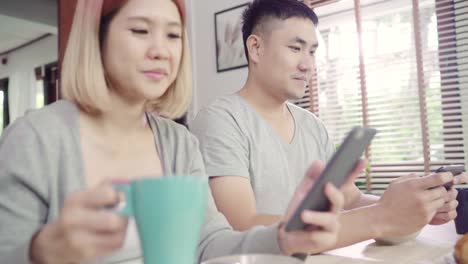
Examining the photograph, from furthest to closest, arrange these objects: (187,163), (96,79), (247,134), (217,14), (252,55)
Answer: (217,14) < (252,55) < (247,134) < (187,163) < (96,79)

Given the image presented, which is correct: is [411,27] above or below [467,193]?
above

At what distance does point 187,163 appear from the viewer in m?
0.93

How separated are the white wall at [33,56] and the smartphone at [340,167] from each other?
545cm

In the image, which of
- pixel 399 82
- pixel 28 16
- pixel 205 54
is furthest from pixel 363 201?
pixel 28 16

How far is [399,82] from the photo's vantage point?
98.0 inches

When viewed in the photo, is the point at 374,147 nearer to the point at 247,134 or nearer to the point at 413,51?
the point at 413,51

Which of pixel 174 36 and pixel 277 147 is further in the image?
pixel 277 147

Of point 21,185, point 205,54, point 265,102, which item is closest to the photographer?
point 21,185

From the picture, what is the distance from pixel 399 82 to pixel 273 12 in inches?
51.8

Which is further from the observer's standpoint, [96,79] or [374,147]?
[374,147]

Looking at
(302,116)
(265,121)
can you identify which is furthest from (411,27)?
(265,121)

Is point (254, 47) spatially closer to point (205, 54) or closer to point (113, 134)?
point (113, 134)

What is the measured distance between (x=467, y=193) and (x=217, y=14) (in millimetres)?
2422

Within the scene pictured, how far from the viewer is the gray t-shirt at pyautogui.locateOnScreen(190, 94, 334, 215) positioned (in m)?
1.20
